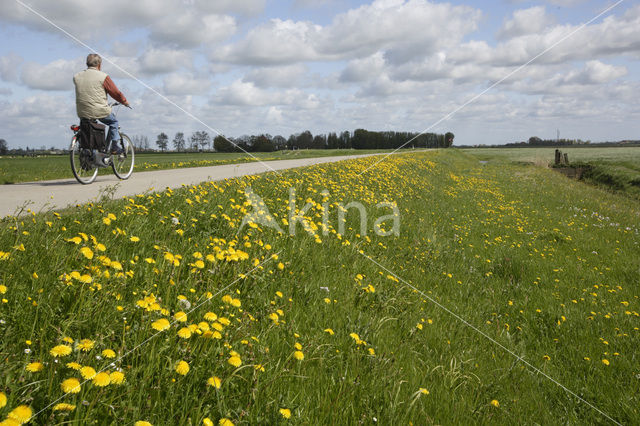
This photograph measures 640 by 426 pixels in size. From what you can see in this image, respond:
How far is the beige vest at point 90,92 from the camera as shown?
8.65 metres

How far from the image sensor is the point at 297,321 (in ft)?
11.9

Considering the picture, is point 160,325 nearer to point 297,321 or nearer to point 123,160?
point 297,321

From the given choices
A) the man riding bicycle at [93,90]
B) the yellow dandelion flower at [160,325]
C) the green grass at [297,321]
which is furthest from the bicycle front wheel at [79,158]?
the yellow dandelion flower at [160,325]

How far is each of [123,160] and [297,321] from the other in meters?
8.69

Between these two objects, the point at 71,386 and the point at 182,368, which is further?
the point at 182,368

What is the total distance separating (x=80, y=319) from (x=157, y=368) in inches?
28.6

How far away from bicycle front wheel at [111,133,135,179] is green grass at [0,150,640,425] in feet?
13.1

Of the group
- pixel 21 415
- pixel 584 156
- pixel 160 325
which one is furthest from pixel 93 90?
pixel 584 156

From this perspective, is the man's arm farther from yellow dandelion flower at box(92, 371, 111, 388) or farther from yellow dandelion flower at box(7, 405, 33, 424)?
yellow dandelion flower at box(7, 405, 33, 424)

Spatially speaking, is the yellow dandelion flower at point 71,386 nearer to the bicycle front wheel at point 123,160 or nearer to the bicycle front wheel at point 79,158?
the bicycle front wheel at point 79,158

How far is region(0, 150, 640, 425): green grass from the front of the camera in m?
2.29

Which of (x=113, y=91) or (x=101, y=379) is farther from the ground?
(x=113, y=91)

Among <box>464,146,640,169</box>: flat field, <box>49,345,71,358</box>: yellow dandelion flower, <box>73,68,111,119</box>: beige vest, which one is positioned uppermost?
<box>73,68,111,119</box>: beige vest

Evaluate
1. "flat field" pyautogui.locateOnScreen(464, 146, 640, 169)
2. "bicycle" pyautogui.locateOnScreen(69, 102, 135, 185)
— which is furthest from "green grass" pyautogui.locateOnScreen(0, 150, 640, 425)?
"flat field" pyautogui.locateOnScreen(464, 146, 640, 169)
